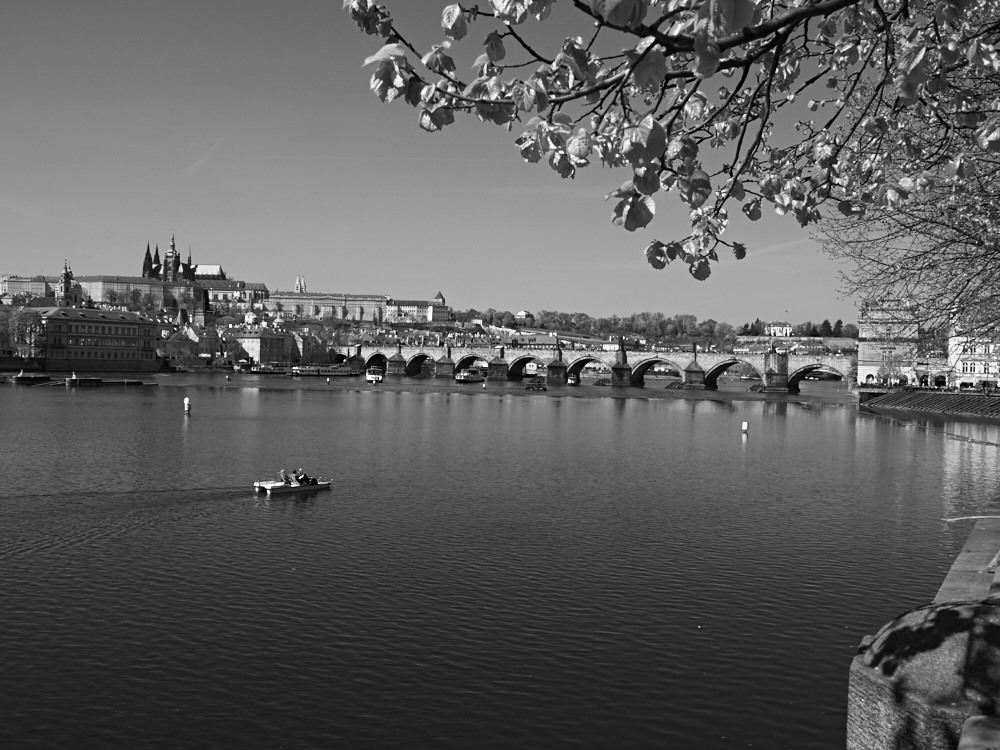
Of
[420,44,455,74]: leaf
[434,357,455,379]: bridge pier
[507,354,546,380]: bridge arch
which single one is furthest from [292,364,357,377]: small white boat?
[420,44,455,74]: leaf

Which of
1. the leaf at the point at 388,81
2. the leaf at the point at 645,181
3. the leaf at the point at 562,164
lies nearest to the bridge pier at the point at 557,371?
the leaf at the point at 562,164

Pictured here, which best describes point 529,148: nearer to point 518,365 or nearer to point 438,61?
point 438,61

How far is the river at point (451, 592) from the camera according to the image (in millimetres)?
11469

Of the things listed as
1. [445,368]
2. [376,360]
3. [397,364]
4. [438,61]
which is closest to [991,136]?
[438,61]

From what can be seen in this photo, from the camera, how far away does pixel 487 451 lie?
3862 centimetres

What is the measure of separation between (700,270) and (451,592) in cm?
1199

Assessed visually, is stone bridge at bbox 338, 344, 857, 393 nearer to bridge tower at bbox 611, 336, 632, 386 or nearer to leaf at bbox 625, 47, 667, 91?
bridge tower at bbox 611, 336, 632, 386

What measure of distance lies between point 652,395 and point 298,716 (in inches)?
3201

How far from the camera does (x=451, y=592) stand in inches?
649

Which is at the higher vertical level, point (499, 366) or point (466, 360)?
point (466, 360)

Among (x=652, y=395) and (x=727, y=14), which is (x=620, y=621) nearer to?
(x=727, y=14)

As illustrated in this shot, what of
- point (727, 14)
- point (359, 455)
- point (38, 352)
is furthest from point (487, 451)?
point (38, 352)

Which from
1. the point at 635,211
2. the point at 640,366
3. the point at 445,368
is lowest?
the point at 445,368

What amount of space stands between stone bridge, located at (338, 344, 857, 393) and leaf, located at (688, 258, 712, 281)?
98503mm
